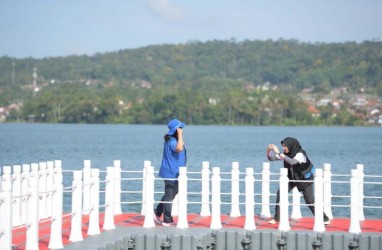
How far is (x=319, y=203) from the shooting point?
16.4 meters

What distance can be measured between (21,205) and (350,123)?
186m

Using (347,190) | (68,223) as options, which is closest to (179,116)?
(347,190)

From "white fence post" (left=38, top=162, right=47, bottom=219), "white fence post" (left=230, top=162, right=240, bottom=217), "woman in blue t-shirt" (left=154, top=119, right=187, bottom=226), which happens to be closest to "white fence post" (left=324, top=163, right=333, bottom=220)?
"white fence post" (left=230, top=162, right=240, bottom=217)

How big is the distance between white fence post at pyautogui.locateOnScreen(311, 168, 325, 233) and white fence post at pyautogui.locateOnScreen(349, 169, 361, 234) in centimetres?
50

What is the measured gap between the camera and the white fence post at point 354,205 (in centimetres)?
1617

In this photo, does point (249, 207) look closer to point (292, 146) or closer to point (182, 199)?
point (182, 199)

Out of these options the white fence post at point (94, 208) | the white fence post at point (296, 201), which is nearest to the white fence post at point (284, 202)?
the white fence post at point (296, 201)

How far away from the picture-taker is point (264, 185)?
17.4 meters

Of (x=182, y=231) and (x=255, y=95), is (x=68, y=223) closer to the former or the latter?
(x=182, y=231)

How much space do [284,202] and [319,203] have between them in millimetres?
589

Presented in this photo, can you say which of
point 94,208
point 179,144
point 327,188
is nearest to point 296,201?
point 327,188

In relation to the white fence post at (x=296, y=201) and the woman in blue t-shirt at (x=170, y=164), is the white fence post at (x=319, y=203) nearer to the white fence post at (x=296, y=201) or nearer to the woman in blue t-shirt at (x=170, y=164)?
the white fence post at (x=296, y=201)

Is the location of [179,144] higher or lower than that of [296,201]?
higher

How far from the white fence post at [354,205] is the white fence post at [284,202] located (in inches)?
42.0
